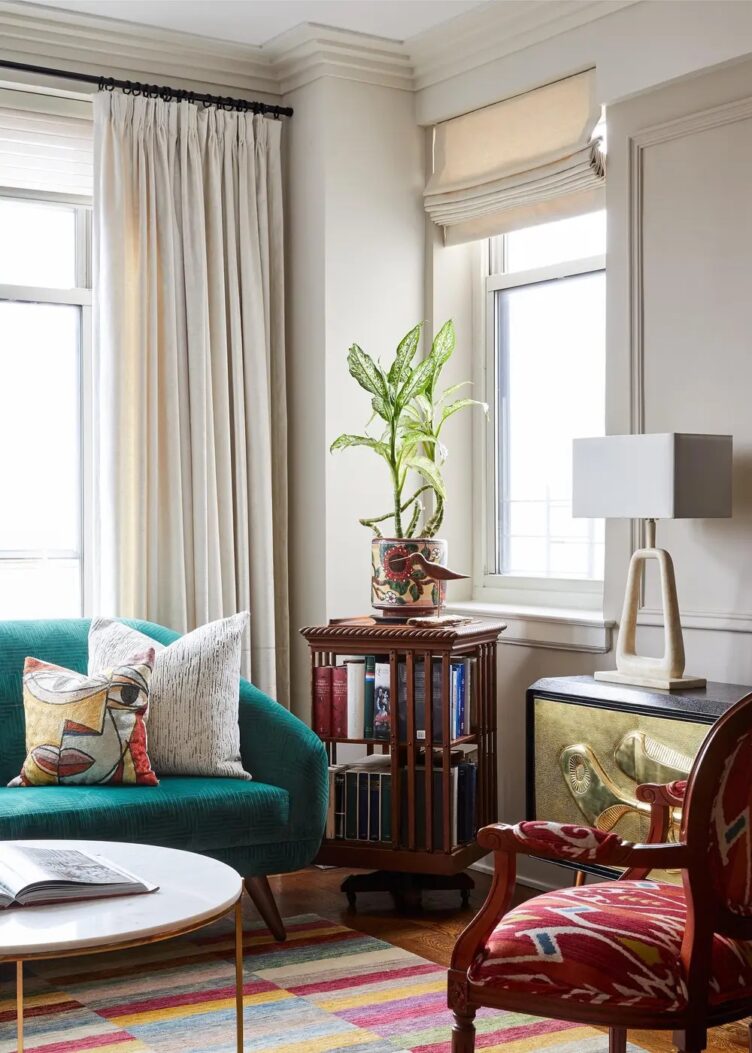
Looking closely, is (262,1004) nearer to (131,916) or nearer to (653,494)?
(131,916)

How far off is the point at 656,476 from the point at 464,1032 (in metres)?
1.55

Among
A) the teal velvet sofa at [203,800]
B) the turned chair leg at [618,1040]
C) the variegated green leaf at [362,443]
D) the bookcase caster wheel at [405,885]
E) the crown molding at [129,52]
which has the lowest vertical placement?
the bookcase caster wheel at [405,885]

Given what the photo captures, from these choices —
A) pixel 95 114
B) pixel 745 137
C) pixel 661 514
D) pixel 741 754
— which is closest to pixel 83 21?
pixel 95 114

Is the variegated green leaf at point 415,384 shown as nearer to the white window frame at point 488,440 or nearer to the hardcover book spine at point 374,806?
the white window frame at point 488,440

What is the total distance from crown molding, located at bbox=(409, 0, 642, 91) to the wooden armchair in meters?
2.50

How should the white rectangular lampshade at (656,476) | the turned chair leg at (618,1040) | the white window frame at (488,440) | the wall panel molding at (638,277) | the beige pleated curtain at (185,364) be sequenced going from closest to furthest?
the turned chair leg at (618,1040) < the white rectangular lampshade at (656,476) < the wall panel molding at (638,277) < the beige pleated curtain at (185,364) < the white window frame at (488,440)

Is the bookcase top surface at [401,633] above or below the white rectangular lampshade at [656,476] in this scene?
below

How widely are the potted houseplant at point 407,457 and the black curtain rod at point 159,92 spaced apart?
949mm

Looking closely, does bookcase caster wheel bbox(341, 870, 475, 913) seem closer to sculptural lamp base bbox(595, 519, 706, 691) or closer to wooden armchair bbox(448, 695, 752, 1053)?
sculptural lamp base bbox(595, 519, 706, 691)

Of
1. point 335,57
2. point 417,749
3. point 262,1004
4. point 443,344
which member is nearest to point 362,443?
point 443,344

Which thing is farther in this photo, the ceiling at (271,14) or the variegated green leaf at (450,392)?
the variegated green leaf at (450,392)

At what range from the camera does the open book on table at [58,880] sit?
2.16 m

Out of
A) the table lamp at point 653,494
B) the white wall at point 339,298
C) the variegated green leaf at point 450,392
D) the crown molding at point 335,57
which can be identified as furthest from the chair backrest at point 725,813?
the crown molding at point 335,57

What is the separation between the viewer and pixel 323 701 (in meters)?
3.84
